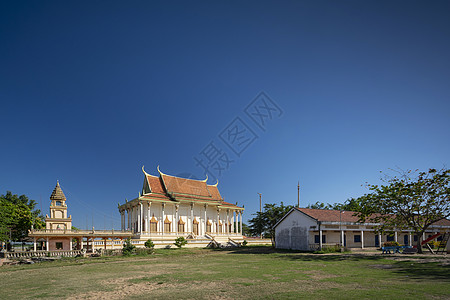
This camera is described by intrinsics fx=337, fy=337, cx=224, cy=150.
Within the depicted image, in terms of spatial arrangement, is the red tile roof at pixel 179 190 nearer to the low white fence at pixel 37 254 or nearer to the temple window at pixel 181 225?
the temple window at pixel 181 225

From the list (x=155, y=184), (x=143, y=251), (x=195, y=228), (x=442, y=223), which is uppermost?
(x=155, y=184)

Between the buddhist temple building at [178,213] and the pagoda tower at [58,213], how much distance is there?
9008 mm

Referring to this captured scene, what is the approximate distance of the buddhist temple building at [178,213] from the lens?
156ft

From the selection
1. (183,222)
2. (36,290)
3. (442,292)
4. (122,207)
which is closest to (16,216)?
(122,207)

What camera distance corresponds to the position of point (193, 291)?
41.0ft

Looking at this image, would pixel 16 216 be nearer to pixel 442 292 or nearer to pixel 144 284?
pixel 144 284

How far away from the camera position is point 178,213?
52.4 metres

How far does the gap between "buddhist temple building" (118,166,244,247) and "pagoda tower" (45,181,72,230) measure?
9008mm

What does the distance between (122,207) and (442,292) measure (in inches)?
1912

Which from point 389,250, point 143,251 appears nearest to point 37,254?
point 143,251

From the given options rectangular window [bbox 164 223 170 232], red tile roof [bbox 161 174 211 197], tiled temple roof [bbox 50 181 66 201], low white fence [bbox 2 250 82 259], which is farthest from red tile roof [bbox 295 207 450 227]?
tiled temple roof [bbox 50 181 66 201]

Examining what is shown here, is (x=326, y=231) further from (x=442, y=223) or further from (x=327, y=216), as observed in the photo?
(x=442, y=223)

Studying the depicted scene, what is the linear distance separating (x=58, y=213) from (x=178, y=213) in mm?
17853

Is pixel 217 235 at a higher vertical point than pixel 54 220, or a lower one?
lower
